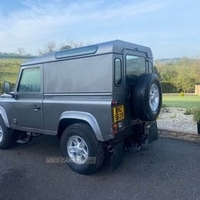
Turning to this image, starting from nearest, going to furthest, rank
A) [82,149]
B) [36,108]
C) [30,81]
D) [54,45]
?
[82,149], [36,108], [30,81], [54,45]

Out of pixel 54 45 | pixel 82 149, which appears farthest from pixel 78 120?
pixel 54 45

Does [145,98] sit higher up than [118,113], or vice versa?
[145,98]

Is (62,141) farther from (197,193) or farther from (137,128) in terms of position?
(197,193)

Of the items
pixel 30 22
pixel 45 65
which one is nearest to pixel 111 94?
pixel 45 65

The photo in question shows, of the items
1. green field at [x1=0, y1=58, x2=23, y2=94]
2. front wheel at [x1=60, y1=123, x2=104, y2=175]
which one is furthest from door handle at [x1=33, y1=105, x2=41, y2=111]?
green field at [x1=0, y1=58, x2=23, y2=94]

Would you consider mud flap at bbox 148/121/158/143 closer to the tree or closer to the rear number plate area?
the rear number plate area

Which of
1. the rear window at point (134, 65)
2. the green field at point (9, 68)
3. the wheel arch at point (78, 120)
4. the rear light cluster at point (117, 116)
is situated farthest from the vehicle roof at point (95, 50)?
the green field at point (9, 68)

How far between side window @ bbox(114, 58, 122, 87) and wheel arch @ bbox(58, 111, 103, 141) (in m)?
0.67

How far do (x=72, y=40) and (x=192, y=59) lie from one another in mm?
16957

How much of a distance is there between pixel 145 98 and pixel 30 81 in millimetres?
2418

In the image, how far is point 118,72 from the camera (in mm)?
3730

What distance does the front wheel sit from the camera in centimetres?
384

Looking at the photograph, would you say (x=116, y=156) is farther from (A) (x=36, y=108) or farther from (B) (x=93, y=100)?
(A) (x=36, y=108)

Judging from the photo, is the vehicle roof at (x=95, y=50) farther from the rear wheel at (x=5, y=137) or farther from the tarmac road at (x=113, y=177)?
the tarmac road at (x=113, y=177)
